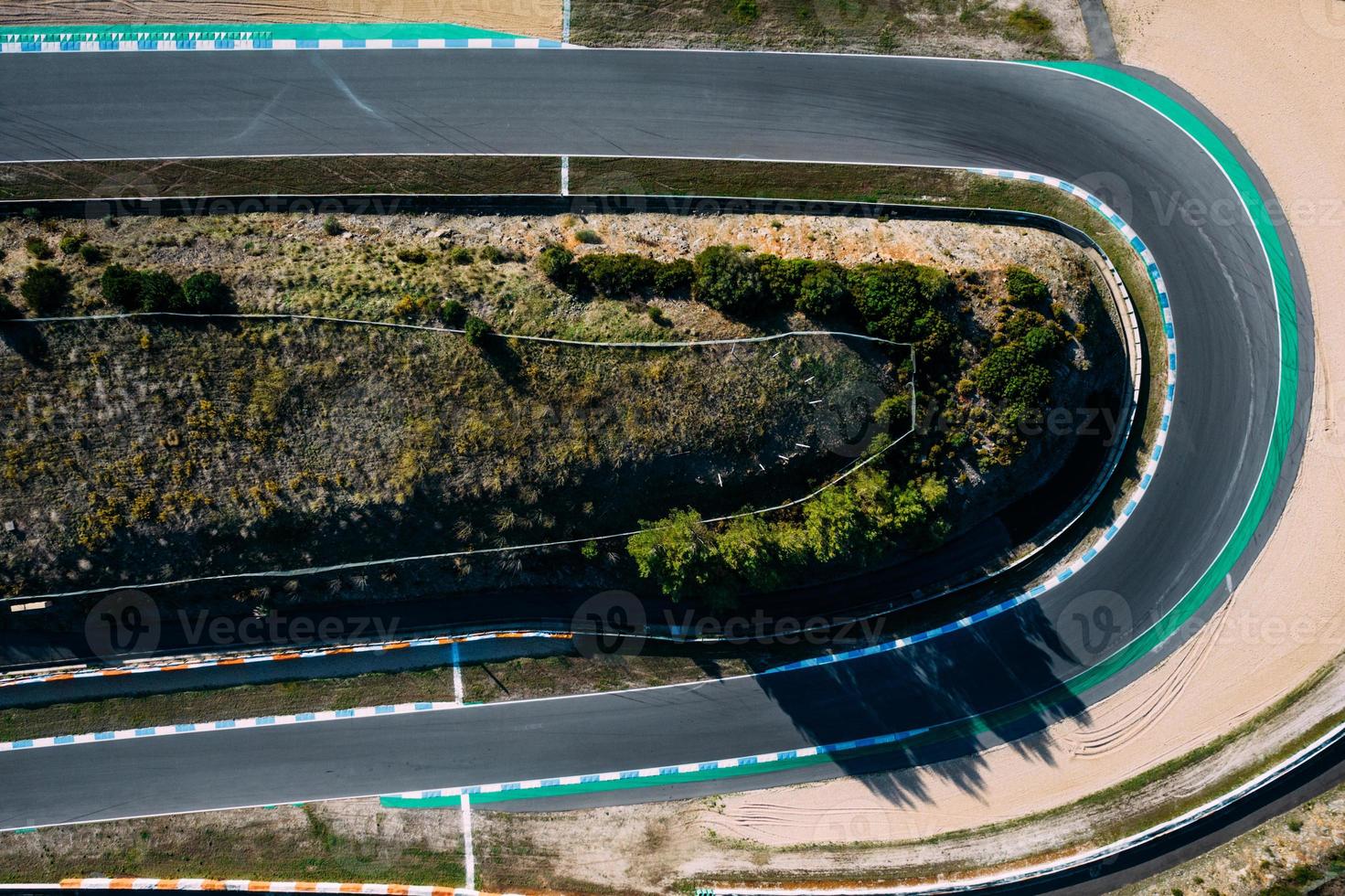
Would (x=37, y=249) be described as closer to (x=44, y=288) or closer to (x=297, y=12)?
(x=44, y=288)

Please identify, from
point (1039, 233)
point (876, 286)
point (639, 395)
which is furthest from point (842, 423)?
point (1039, 233)

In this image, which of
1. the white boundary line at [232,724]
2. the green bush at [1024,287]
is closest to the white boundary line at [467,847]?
the white boundary line at [232,724]

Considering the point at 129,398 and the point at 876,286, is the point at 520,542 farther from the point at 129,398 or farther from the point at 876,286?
the point at 876,286

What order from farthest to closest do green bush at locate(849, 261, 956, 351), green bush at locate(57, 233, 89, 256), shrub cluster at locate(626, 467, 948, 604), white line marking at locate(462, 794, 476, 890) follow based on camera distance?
white line marking at locate(462, 794, 476, 890)
green bush at locate(849, 261, 956, 351)
green bush at locate(57, 233, 89, 256)
shrub cluster at locate(626, 467, 948, 604)

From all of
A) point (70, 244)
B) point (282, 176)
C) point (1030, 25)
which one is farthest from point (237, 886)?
point (1030, 25)

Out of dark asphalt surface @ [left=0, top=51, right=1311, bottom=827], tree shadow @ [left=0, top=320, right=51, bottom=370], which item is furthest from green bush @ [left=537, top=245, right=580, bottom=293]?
tree shadow @ [left=0, top=320, right=51, bottom=370]

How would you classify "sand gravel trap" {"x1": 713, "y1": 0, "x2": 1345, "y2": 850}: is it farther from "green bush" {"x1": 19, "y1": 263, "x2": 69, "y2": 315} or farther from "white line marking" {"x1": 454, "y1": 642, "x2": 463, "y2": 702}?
"green bush" {"x1": 19, "y1": 263, "x2": 69, "y2": 315}
